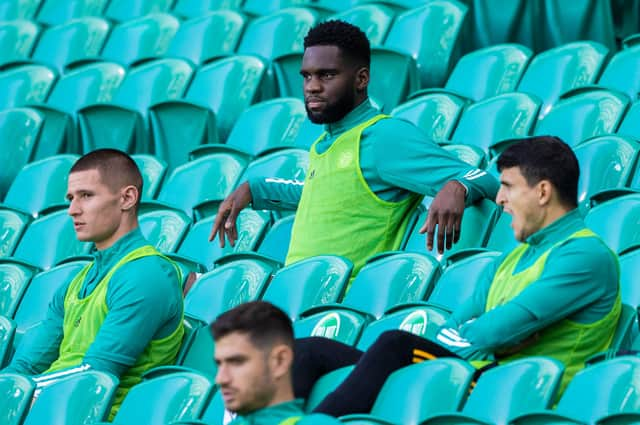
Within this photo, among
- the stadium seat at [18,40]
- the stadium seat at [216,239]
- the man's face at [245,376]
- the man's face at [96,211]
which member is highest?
the stadium seat at [18,40]

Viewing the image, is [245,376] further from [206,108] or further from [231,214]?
[206,108]

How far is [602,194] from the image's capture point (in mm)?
3982

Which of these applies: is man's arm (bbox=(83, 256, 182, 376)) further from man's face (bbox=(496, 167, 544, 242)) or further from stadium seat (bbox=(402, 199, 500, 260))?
man's face (bbox=(496, 167, 544, 242))

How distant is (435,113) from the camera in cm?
502

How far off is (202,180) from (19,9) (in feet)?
9.43

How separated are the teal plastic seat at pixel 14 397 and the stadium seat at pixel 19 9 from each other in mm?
4249

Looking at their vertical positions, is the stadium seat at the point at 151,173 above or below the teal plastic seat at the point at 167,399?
above

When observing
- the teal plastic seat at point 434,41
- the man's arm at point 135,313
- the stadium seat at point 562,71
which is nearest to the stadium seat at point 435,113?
the stadium seat at point 562,71

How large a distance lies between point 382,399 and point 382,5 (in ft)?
11.0

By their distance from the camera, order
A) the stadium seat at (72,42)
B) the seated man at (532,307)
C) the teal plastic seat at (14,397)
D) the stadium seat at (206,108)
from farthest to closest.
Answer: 1. the stadium seat at (72,42)
2. the stadium seat at (206,108)
3. the teal plastic seat at (14,397)
4. the seated man at (532,307)

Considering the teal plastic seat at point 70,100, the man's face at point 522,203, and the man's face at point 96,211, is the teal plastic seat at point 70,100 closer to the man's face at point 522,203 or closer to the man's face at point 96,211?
the man's face at point 96,211

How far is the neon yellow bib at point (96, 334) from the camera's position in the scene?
3.68m

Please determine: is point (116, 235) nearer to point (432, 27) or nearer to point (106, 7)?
point (432, 27)

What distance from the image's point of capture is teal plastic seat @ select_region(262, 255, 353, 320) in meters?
3.85
